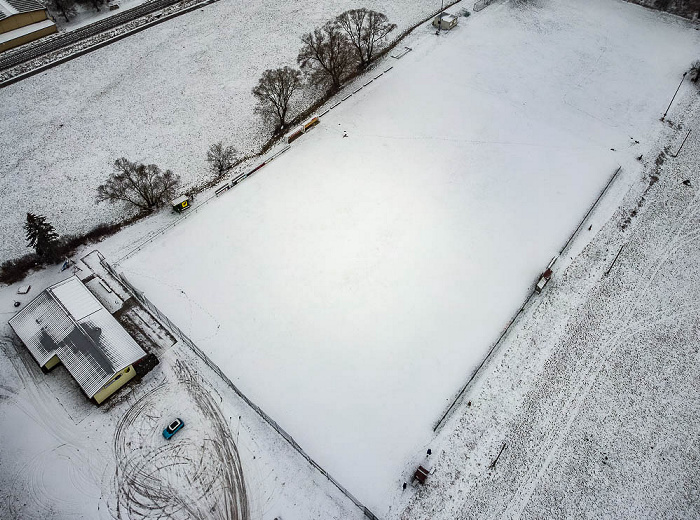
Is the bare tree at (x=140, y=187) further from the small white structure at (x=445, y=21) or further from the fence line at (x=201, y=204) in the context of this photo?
the small white structure at (x=445, y=21)

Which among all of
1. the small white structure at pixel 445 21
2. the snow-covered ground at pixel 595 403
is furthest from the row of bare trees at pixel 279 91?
the snow-covered ground at pixel 595 403

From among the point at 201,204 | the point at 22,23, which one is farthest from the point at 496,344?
the point at 22,23

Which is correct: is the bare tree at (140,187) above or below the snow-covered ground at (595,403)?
above

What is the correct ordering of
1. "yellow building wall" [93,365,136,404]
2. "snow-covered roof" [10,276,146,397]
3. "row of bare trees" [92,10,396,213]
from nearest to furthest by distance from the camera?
"yellow building wall" [93,365,136,404], "snow-covered roof" [10,276,146,397], "row of bare trees" [92,10,396,213]

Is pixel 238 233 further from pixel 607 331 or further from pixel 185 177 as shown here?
pixel 607 331

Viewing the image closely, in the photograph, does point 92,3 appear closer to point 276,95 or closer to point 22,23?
point 22,23

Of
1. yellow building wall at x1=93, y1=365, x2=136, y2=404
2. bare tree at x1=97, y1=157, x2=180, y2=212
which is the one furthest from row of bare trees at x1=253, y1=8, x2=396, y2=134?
yellow building wall at x1=93, y1=365, x2=136, y2=404

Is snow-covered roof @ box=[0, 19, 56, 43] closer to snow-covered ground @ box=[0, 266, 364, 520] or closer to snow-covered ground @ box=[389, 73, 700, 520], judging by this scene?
snow-covered ground @ box=[0, 266, 364, 520]
